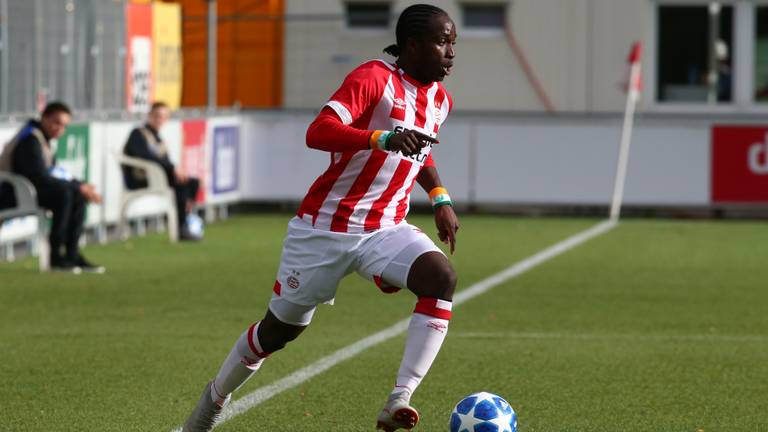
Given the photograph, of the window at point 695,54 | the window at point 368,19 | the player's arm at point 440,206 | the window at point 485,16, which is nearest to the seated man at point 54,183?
the player's arm at point 440,206

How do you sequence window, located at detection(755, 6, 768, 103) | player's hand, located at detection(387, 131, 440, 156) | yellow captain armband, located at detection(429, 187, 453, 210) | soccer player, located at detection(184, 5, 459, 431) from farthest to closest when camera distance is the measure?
window, located at detection(755, 6, 768, 103) < yellow captain armband, located at detection(429, 187, 453, 210) < soccer player, located at detection(184, 5, 459, 431) < player's hand, located at detection(387, 131, 440, 156)

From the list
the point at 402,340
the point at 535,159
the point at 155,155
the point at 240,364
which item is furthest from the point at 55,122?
the point at 535,159

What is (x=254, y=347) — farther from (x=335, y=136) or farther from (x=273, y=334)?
(x=335, y=136)

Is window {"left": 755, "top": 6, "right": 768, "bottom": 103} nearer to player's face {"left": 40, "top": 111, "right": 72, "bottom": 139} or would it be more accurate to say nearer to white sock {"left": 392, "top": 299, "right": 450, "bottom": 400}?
player's face {"left": 40, "top": 111, "right": 72, "bottom": 139}

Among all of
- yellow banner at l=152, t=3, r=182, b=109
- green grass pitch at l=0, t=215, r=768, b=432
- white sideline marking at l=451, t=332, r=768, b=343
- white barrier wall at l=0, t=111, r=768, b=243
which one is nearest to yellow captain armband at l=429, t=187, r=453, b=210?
green grass pitch at l=0, t=215, r=768, b=432

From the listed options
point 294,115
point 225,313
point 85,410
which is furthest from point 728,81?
point 85,410

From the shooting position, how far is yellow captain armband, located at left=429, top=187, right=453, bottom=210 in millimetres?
6684

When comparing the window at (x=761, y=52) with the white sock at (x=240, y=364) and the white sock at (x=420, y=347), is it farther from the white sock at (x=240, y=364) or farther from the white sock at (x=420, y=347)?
the white sock at (x=420, y=347)

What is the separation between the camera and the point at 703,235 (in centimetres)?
2025

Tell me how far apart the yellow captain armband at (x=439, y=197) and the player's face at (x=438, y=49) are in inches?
19.4

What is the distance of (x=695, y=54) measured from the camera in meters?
27.7

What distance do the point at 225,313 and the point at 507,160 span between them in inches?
475

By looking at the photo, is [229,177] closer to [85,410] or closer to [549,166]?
[549,166]

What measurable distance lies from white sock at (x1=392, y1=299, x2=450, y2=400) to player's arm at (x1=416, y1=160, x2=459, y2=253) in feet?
1.35
